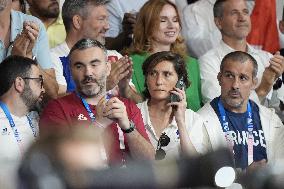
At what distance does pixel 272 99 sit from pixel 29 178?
5.94m

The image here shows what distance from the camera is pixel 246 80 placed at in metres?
6.06

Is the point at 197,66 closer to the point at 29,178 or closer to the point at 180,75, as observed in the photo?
the point at 180,75

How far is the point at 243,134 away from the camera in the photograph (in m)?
5.80

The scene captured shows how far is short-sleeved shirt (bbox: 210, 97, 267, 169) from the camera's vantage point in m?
5.71

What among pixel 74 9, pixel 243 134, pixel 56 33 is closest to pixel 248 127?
pixel 243 134

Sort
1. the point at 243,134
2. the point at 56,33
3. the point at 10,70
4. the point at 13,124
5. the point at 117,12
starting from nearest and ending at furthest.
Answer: the point at 13,124 → the point at 10,70 → the point at 243,134 → the point at 56,33 → the point at 117,12

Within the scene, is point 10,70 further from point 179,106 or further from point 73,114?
point 179,106

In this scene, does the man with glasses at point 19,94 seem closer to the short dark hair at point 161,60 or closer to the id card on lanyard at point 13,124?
the id card on lanyard at point 13,124

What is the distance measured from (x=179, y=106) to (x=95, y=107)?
2.38 feet

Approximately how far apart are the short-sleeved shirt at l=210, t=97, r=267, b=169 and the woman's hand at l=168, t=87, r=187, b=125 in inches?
21.2

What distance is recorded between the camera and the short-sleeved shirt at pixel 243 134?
18.7 feet

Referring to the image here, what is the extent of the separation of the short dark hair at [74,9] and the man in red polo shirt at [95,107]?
3.06 feet

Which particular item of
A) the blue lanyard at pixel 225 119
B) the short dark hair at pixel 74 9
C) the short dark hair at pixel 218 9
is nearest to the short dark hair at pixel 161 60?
the blue lanyard at pixel 225 119

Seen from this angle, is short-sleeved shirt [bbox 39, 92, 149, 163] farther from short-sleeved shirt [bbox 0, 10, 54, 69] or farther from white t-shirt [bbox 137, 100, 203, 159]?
short-sleeved shirt [bbox 0, 10, 54, 69]
